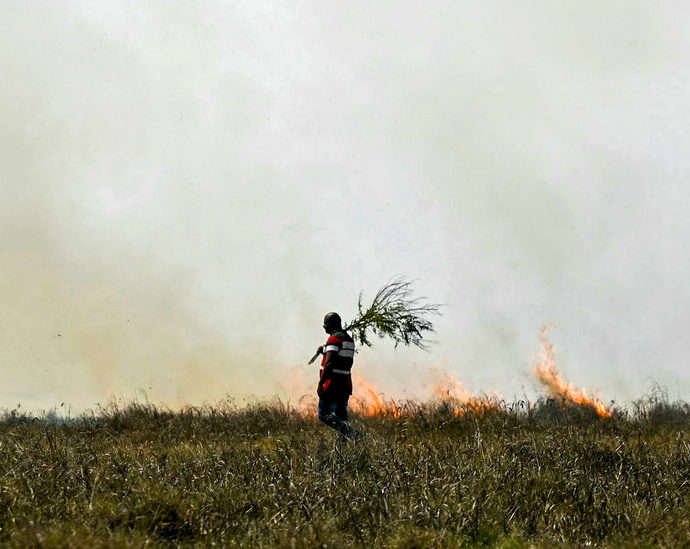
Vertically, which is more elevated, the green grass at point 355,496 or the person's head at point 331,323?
the person's head at point 331,323

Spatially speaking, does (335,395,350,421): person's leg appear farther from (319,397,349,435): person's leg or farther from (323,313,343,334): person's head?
(323,313,343,334): person's head

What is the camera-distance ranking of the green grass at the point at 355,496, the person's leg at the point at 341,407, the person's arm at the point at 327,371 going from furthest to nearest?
the person's leg at the point at 341,407 < the person's arm at the point at 327,371 < the green grass at the point at 355,496

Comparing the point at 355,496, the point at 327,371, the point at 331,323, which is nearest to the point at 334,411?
the point at 327,371

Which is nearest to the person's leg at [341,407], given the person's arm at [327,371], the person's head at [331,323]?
the person's arm at [327,371]

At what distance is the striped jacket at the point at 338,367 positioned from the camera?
399 inches

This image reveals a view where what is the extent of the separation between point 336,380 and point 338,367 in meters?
0.18

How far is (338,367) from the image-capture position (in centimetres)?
1021

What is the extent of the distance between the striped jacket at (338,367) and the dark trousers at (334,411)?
0.11 meters

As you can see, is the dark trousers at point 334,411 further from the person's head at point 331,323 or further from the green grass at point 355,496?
the green grass at point 355,496

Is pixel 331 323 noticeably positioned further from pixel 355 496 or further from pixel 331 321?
pixel 355 496

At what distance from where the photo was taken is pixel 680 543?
5238mm

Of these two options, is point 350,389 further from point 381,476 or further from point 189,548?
point 189,548

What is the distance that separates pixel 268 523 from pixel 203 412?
29.3 feet

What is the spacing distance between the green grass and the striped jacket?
1.26 metres
